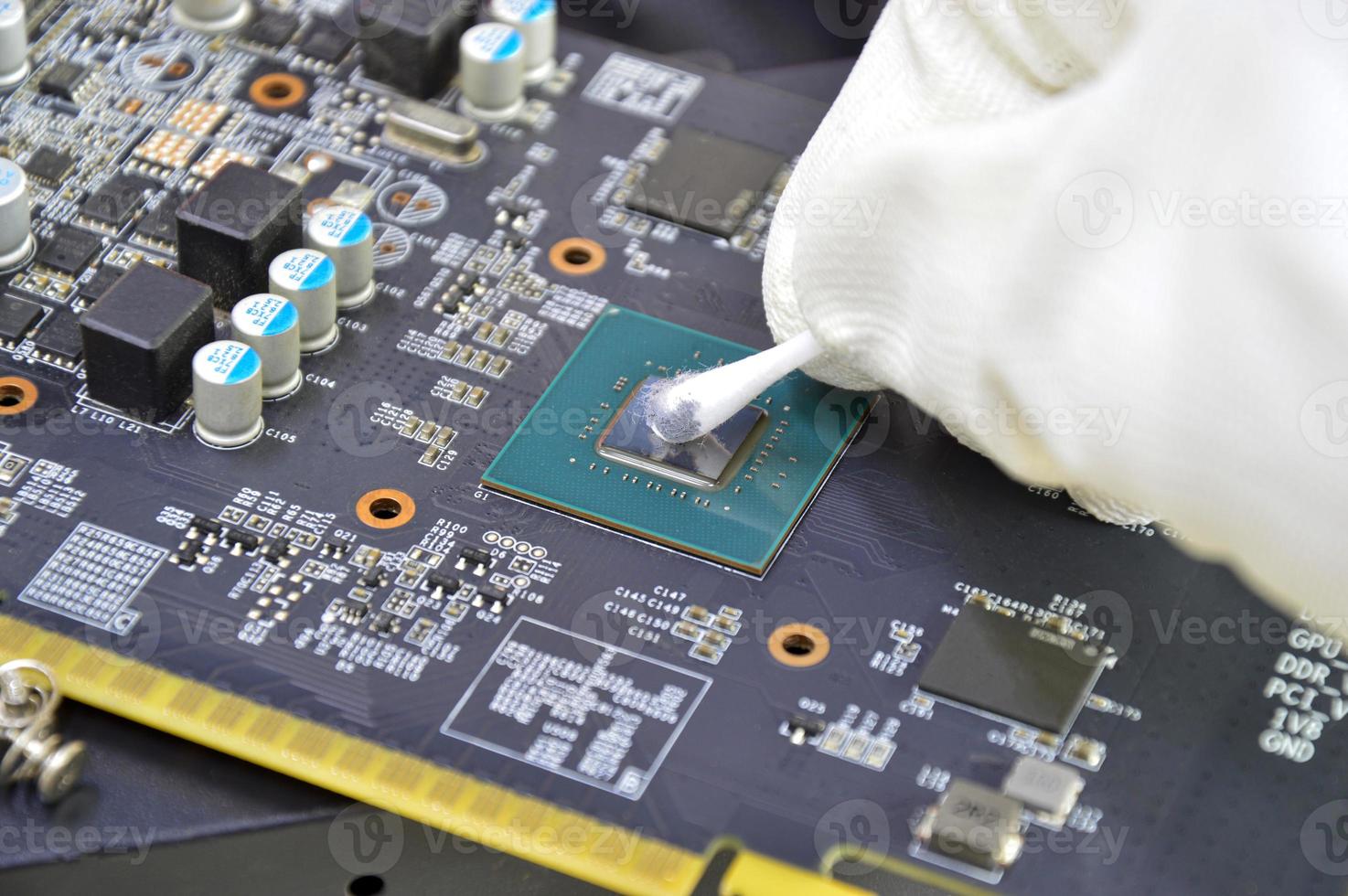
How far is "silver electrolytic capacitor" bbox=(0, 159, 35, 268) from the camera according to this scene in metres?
3.39

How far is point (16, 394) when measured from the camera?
3.26 m

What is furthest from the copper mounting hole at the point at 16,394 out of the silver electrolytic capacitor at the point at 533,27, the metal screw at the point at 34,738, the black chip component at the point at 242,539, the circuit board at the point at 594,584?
the silver electrolytic capacitor at the point at 533,27

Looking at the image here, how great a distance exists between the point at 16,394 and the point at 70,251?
0.33 metres

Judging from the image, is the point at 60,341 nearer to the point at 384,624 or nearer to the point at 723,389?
the point at 384,624

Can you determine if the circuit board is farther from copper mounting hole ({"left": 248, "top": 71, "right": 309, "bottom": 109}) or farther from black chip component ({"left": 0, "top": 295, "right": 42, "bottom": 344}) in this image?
copper mounting hole ({"left": 248, "top": 71, "right": 309, "bottom": 109})

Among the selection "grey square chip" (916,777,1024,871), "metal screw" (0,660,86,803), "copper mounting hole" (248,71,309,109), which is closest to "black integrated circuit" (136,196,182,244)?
"copper mounting hole" (248,71,309,109)

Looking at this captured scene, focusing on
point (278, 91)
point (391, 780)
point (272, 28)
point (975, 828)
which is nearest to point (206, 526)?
point (391, 780)

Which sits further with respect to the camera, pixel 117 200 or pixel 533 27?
pixel 533 27

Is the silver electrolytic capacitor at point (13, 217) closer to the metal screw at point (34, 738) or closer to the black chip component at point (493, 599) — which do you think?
the metal screw at point (34, 738)

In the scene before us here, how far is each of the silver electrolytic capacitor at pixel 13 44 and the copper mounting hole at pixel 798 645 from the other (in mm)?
1927

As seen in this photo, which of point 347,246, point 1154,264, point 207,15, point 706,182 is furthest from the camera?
point 207,15

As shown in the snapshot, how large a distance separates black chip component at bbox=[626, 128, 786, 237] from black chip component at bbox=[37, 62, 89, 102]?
110 centimetres

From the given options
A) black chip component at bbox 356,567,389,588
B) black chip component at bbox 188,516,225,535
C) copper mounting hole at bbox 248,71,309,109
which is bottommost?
black chip component at bbox 188,516,225,535

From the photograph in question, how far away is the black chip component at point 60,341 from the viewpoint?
331cm
